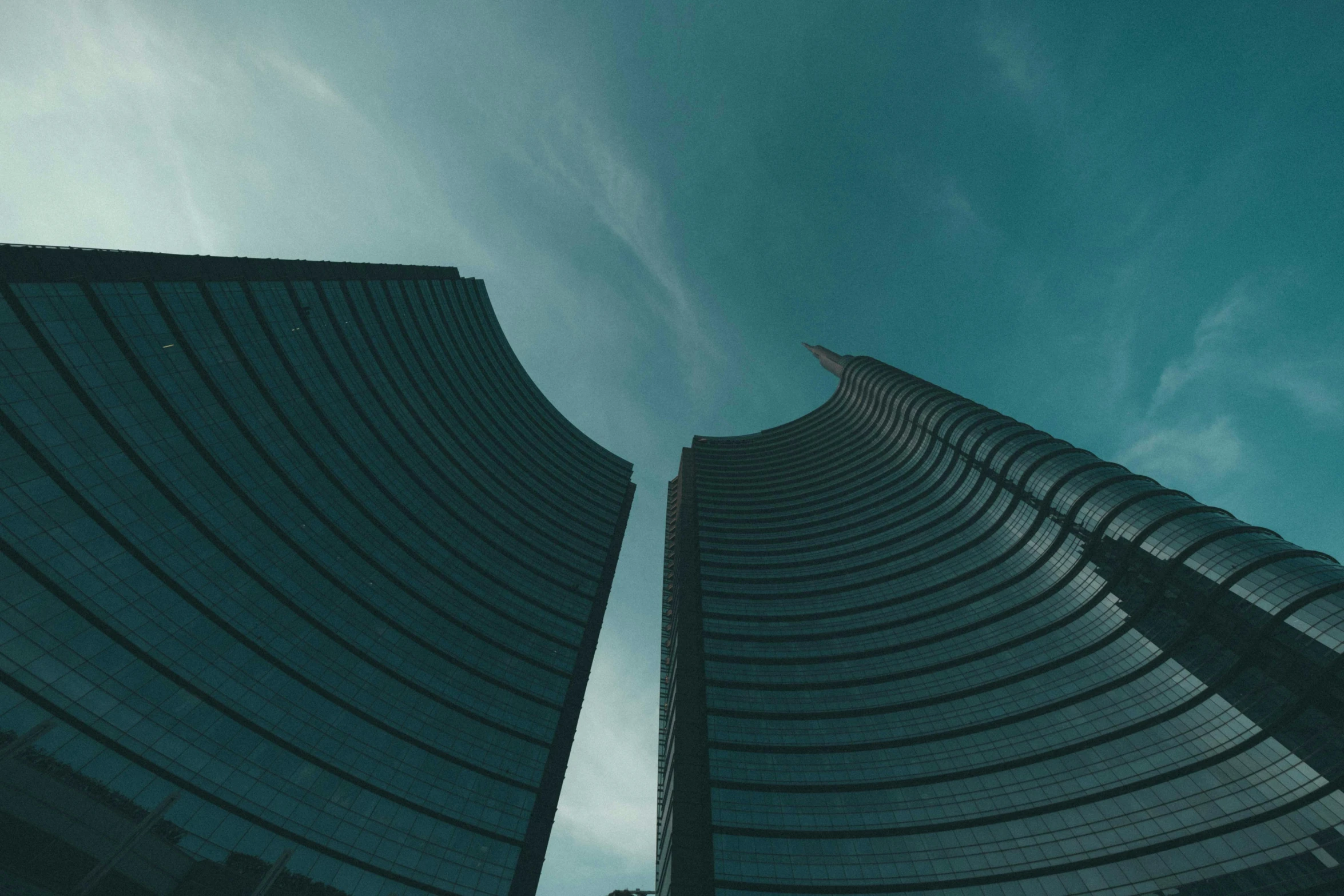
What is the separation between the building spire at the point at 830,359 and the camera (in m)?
150

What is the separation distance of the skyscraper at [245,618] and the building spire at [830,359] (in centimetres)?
10394

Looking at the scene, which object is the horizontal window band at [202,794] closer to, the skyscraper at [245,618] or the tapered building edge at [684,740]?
the skyscraper at [245,618]

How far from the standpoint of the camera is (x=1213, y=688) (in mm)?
43250

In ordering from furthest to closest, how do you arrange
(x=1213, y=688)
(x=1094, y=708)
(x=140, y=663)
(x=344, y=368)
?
1. (x=344, y=368)
2. (x=1094, y=708)
3. (x=1213, y=688)
4. (x=140, y=663)

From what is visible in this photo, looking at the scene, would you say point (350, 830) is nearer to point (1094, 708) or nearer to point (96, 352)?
point (96, 352)

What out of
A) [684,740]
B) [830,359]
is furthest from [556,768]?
[830,359]

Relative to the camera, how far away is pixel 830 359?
160625 millimetres

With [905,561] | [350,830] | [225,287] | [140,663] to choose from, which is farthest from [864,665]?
[225,287]

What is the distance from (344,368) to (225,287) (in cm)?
1627

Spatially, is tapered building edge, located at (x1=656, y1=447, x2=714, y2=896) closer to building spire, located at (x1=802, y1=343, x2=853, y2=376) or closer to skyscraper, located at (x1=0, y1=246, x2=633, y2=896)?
skyscraper, located at (x1=0, y1=246, x2=633, y2=896)

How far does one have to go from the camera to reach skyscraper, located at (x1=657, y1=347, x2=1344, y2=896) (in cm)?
3794

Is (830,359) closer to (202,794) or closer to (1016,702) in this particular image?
(1016,702)

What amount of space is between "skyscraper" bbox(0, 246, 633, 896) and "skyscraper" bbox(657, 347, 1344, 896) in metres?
18.3

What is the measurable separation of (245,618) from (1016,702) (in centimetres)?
6675
